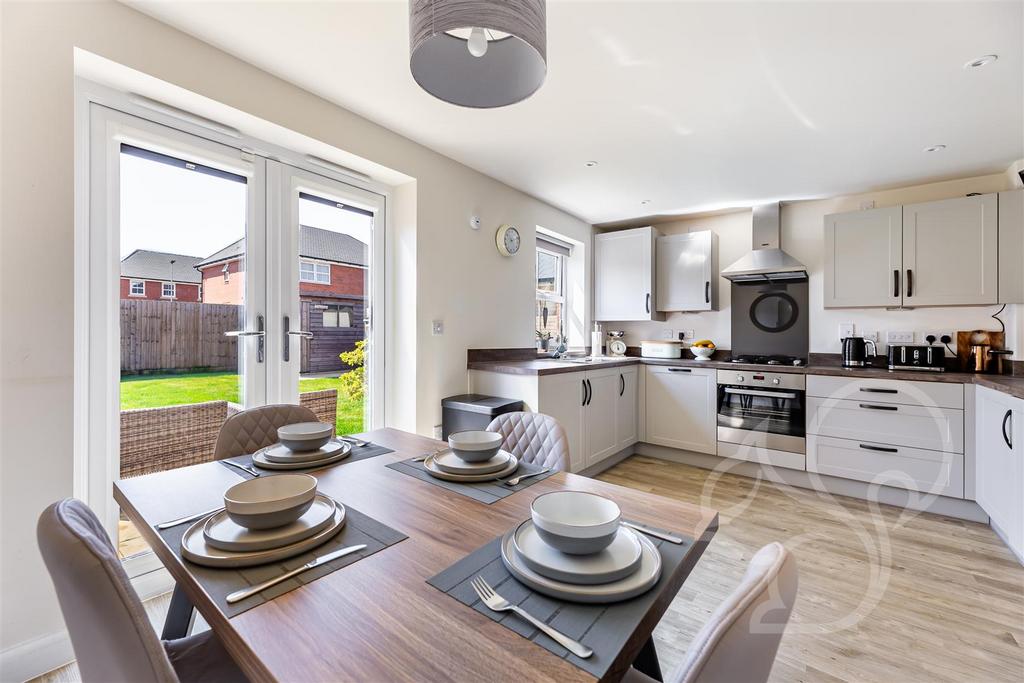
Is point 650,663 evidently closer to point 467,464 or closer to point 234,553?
point 467,464

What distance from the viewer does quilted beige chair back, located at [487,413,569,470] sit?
5.09 feet

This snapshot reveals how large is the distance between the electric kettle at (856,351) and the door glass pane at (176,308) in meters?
4.33

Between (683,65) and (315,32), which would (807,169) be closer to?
(683,65)

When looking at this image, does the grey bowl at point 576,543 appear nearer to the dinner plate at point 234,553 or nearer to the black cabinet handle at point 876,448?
the dinner plate at point 234,553

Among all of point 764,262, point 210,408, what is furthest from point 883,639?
point 210,408

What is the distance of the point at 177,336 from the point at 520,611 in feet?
6.84

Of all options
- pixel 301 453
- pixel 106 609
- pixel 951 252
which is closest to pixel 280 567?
pixel 106 609

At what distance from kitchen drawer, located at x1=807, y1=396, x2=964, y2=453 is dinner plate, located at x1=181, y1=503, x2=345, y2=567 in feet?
11.8

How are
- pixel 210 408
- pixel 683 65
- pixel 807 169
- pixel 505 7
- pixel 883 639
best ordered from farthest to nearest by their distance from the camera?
pixel 807 169 → pixel 210 408 → pixel 683 65 → pixel 883 639 → pixel 505 7

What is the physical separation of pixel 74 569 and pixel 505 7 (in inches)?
50.6

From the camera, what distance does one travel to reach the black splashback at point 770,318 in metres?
3.89

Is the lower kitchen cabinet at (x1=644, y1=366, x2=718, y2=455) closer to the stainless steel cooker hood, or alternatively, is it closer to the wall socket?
the stainless steel cooker hood

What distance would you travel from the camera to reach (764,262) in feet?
12.1

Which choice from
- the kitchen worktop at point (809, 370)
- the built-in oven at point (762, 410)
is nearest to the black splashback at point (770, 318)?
the kitchen worktop at point (809, 370)
